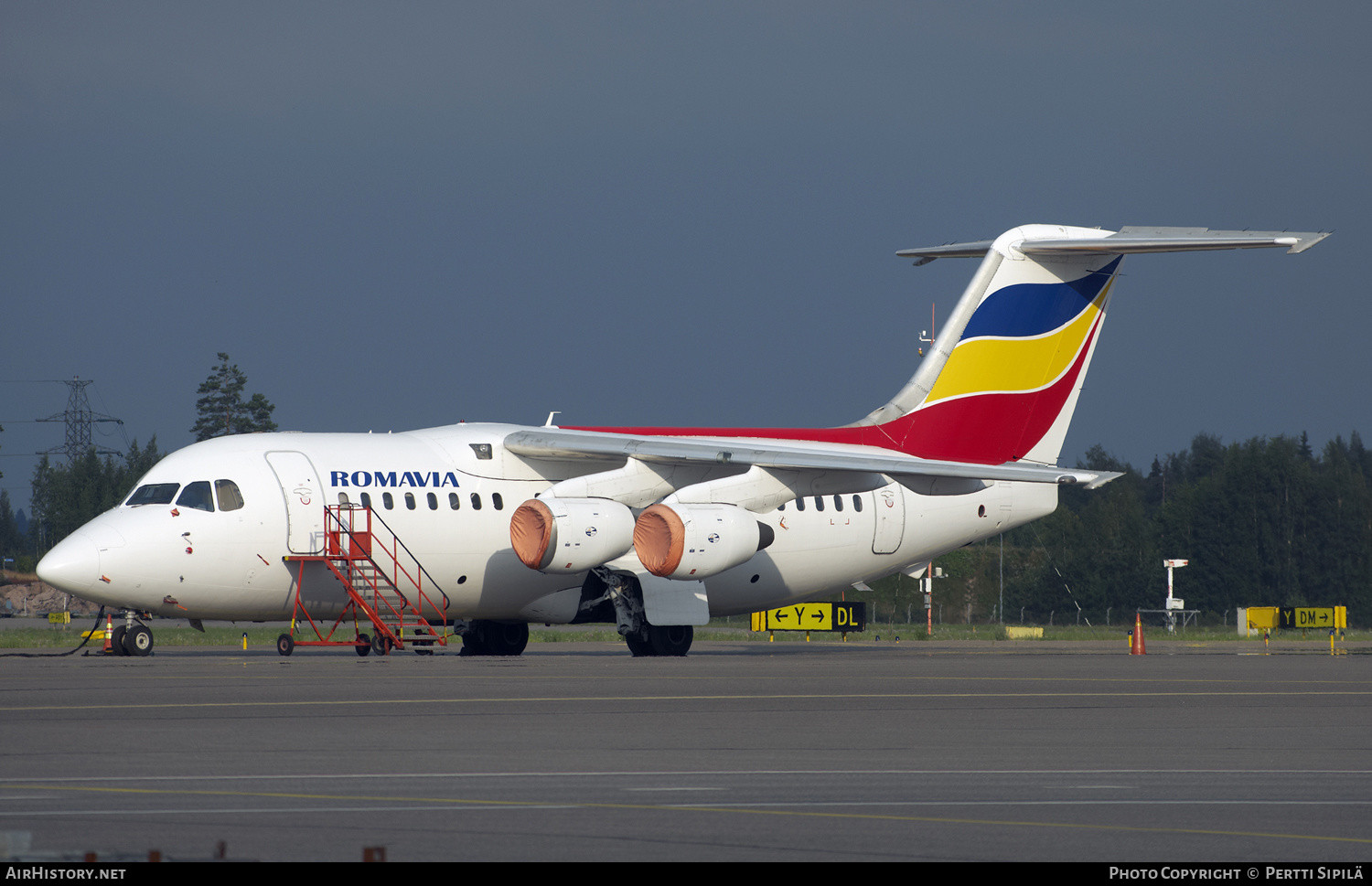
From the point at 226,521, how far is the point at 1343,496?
8389 cm

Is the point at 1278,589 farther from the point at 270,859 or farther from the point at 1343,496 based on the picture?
the point at 270,859

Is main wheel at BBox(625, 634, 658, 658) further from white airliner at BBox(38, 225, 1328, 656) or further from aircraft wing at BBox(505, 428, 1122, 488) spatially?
aircraft wing at BBox(505, 428, 1122, 488)

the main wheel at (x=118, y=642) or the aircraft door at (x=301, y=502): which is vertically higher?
the aircraft door at (x=301, y=502)

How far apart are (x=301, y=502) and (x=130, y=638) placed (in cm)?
341

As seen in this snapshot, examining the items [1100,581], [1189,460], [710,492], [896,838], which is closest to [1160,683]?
[710,492]

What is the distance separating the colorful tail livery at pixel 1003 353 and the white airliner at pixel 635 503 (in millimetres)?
39

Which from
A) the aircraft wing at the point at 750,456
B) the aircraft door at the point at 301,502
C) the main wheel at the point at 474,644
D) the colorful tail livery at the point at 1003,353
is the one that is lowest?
the main wheel at the point at 474,644

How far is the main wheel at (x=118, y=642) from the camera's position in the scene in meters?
25.8

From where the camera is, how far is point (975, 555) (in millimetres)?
96125

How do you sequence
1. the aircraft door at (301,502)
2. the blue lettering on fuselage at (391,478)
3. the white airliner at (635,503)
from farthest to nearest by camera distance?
1. the blue lettering on fuselage at (391,478)
2. the aircraft door at (301,502)
3. the white airliner at (635,503)

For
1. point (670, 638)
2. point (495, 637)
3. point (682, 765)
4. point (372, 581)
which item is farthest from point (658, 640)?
point (682, 765)

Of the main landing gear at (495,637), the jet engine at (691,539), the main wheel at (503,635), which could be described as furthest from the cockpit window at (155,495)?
the jet engine at (691,539)

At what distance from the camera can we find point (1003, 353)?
103ft

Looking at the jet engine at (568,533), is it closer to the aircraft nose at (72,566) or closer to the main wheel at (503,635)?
the main wheel at (503,635)
